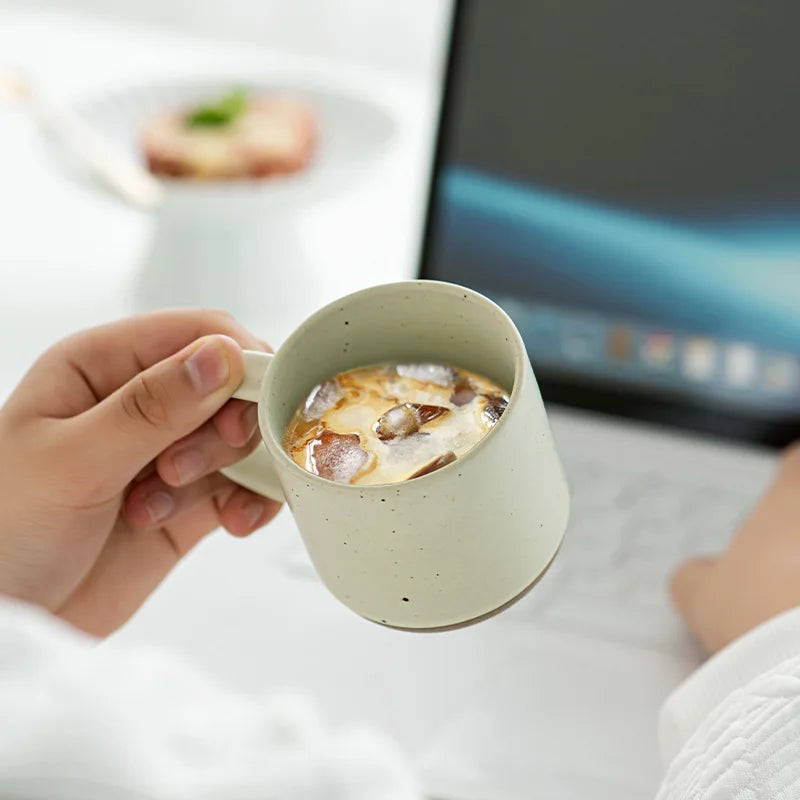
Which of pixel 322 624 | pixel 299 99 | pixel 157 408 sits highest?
pixel 157 408

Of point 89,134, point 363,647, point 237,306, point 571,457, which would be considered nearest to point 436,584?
point 363,647

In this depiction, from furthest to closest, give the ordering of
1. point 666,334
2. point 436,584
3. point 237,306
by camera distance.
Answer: point 237,306 → point 666,334 → point 436,584

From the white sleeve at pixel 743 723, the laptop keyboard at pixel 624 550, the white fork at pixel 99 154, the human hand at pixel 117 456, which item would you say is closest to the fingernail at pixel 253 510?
the human hand at pixel 117 456

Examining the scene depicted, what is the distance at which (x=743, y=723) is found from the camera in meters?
0.41

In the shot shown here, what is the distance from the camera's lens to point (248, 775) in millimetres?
290

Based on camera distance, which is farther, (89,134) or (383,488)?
(89,134)

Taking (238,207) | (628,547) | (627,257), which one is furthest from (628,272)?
(238,207)

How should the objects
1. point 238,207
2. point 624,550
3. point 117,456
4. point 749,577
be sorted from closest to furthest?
point 117,456, point 749,577, point 624,550, point 238,207

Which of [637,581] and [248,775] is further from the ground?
[248,775]

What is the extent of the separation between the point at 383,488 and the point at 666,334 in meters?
0.40

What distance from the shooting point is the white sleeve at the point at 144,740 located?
0.26m

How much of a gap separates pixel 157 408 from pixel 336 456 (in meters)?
0.09

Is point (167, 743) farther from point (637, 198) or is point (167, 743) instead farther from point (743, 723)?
point (637, 198)

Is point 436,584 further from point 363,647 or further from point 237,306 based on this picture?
point 237,306
